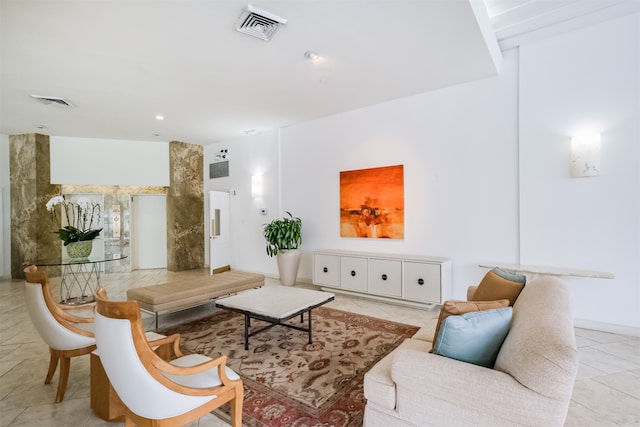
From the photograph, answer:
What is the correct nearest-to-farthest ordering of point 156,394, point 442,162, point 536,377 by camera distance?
point 536,377 < point 156,394 < point 442,162

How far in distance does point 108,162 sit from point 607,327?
9328 millimetres

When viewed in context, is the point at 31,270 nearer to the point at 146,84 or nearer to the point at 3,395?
the point at 3,395

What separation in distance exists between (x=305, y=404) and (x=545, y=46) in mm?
4619

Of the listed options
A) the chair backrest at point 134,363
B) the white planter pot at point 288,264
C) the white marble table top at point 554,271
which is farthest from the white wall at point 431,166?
the chair backrest at point 134,363

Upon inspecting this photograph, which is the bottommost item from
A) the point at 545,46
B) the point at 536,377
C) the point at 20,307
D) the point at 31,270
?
the point at 20,307

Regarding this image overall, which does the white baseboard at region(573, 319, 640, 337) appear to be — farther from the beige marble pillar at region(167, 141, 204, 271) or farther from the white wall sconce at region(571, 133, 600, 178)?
the beige marble pillar at region(167, 141, 204, 271)

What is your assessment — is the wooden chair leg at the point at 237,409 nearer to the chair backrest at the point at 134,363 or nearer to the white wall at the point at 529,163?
the chair backrest at the point at 134,363

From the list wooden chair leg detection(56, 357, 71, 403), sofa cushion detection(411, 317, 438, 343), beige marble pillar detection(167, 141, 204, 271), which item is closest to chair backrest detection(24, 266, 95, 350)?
wooden chair leg detection(56, 357, 71, 403)

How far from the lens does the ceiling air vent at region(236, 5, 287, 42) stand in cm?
262

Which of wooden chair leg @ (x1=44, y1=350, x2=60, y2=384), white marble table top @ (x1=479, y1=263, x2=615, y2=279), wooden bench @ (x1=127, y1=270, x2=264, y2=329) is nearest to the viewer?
wooden chair leg @ (x1=44, y1=350, x2=60, y2=384)

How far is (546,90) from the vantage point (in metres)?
3.65

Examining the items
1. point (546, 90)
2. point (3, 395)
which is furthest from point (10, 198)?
point (546, 90)

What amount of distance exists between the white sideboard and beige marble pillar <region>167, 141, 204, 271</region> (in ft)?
12.8

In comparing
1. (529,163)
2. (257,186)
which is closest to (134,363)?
(529,163)
